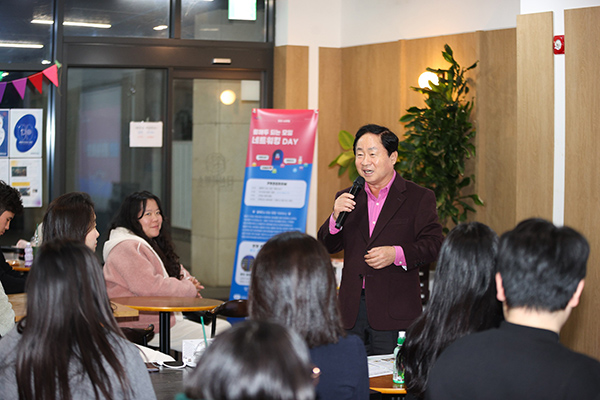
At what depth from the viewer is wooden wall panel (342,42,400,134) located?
6.86 m

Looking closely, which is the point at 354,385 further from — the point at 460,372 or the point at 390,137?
the point at 390,137

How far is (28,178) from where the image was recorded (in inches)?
267

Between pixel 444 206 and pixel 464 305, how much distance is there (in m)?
4.06

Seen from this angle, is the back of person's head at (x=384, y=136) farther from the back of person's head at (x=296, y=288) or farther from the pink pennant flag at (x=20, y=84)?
the pink pennant flag at (x=20, y=84)

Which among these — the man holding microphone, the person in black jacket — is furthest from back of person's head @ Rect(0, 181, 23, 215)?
the man holding microphone

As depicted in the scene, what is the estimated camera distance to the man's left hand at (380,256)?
3.26 m

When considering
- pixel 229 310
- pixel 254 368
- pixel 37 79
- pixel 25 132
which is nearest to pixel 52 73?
pixel 37 79

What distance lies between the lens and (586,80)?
4.98 meters

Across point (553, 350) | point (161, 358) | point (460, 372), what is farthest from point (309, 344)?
point (161, 358)

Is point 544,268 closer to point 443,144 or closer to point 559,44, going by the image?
point 559,44

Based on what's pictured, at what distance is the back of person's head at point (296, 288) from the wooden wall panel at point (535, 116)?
3710 mm

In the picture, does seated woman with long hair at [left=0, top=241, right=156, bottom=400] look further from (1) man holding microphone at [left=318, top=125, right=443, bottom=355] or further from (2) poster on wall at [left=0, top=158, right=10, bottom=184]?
(2) poster on wall at [left=0, top=158, right=10, bottom=184]

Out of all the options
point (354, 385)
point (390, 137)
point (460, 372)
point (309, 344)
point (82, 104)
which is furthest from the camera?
point (82, 104)

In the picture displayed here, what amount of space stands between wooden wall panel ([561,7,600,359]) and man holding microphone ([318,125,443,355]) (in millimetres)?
2046
